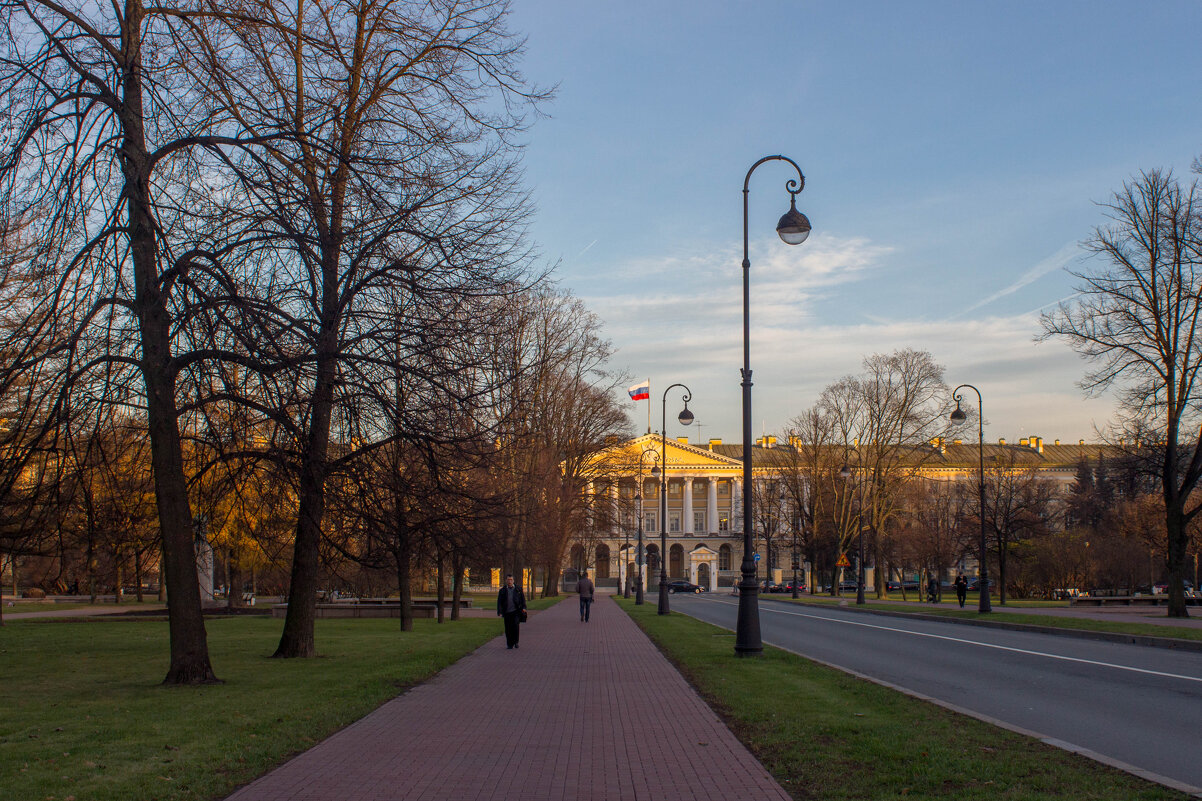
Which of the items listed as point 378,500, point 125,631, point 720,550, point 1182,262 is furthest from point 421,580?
point 720,550

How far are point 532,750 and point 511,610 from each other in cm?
1361

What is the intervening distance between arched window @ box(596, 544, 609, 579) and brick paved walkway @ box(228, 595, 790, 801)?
102 metres

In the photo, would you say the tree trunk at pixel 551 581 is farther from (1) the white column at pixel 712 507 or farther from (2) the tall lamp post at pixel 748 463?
(1) the white column at pixel 712 507

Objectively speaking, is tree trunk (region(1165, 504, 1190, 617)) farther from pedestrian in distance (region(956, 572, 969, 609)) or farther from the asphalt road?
pedestrian in distance (region(956, 572, 969, 609))

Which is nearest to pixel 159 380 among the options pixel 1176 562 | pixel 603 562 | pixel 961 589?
pixel 1176 562

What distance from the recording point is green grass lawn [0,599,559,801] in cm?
793

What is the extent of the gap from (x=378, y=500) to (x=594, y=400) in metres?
39.0

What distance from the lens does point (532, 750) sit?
9.59 metres

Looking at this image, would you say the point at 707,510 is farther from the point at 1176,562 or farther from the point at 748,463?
the point at 748,463

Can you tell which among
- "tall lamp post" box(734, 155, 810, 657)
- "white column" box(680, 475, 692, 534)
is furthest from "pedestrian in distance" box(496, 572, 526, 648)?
"white column" box(680, 475, 692, 534)

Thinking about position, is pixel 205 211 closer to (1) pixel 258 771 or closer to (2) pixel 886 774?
(1) pixel 258 771

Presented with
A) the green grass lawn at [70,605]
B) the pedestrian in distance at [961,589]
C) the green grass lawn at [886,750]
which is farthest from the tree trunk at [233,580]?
the pedestrian in distance at [961,589]

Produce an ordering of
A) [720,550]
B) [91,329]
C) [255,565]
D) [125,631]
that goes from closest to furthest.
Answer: [91,329] → [125,631] → [255,565] → [720,550]

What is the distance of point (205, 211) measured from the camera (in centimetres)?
1327
